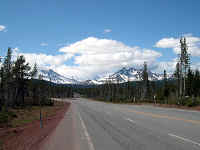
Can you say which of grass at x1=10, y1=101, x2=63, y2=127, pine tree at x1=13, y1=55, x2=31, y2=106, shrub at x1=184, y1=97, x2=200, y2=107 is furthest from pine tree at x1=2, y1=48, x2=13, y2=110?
shrub at x1=184, y1=97, x2=200, y2=107

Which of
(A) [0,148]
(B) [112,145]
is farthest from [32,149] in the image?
(B) [112,145]

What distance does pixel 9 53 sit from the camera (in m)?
73.1

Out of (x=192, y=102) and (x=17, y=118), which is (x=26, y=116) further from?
(x=192, y=102)

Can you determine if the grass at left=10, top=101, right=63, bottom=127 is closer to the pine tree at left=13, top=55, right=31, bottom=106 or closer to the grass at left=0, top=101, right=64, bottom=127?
the grass at left=0, top=101, right=64, bottom=127

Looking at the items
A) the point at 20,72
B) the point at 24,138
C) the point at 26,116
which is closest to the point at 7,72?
the point at 20,72

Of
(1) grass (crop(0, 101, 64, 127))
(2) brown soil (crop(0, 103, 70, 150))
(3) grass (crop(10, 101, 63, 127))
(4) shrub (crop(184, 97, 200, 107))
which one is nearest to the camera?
(2) brown soil (crop(0, 103, 70, 150))

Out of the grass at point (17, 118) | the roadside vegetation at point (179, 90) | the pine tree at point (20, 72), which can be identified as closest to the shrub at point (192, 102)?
the roadside vegetation at point (179, 90)

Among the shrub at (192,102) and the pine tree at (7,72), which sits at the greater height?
the pine tree at (7,72)

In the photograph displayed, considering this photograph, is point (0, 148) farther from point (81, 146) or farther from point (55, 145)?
point (81, 146)

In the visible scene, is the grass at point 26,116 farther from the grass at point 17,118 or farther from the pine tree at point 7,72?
the pine tree at point 7,72

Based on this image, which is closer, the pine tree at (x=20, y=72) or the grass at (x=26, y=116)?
the grass at (x=26, y=116)

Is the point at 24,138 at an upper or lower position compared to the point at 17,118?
upper

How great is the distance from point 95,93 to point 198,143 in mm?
182160

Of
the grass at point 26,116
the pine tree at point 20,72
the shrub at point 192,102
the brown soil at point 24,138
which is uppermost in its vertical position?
the pine tree at point 20,72
